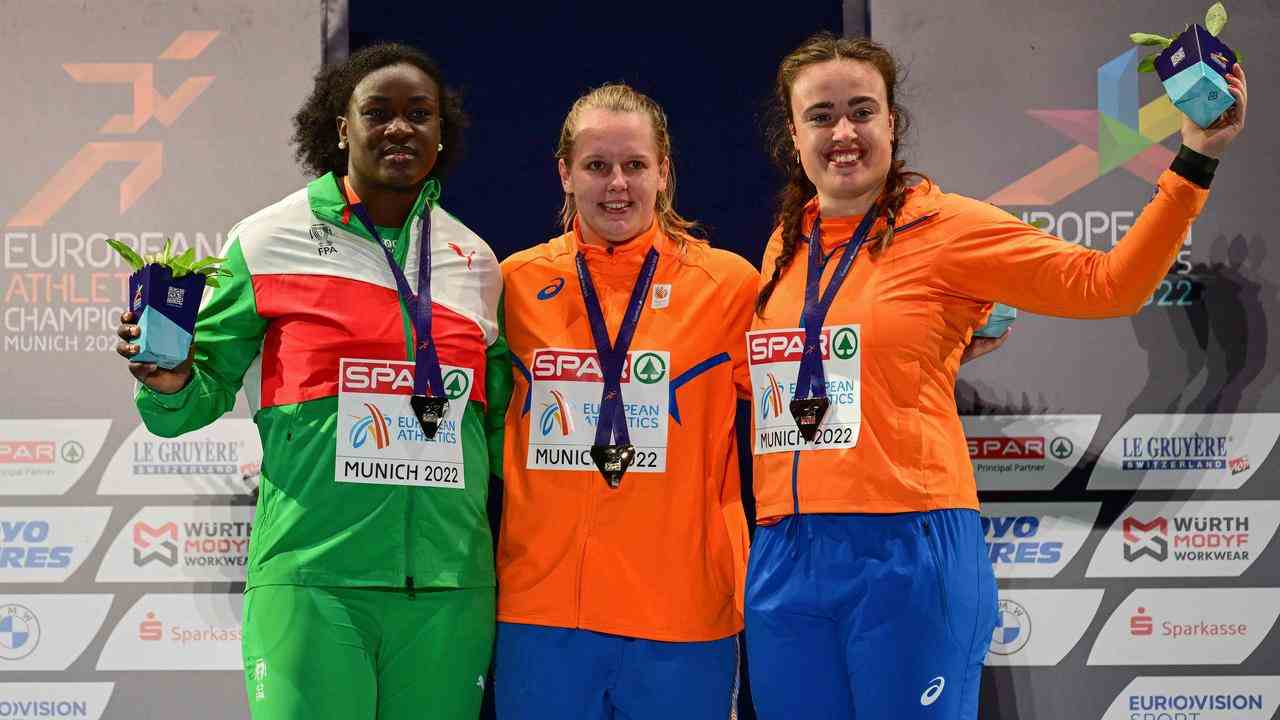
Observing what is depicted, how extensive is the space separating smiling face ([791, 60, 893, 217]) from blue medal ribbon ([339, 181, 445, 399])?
98 centimetres

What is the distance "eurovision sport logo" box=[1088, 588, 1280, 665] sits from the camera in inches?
155

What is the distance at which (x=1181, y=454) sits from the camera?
3.98 meters

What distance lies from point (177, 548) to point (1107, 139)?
331 centimetres

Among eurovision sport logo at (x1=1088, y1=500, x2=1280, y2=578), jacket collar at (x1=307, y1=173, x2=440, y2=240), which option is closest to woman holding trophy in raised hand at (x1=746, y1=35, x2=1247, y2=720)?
jacket collar at (x1=307, y1=173, x2=440, y2=240)

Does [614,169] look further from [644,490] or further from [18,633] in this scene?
[18,633]

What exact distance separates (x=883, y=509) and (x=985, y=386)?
4.76 ft

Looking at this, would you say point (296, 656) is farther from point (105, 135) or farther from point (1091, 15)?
point (1091, 15)

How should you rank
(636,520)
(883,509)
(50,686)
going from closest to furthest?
(883,509) → (636,520) → (50,686)

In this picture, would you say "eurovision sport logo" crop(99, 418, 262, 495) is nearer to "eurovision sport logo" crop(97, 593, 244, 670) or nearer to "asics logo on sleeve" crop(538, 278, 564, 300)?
"eurovision sport logo" crop(97, 593, 244, 670)

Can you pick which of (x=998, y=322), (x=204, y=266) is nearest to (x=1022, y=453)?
(x=998, y=322)

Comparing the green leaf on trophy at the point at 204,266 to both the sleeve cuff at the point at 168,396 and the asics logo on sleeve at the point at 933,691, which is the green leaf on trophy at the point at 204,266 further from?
the asics logo on sleeve at the point at 933,691

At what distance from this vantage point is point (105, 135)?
407 centimetres

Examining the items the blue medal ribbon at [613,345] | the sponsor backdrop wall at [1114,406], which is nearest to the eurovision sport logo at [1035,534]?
the sponsor backdrop wall at [1114,406]

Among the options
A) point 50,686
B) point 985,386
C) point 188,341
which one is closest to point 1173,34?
point 985,386
